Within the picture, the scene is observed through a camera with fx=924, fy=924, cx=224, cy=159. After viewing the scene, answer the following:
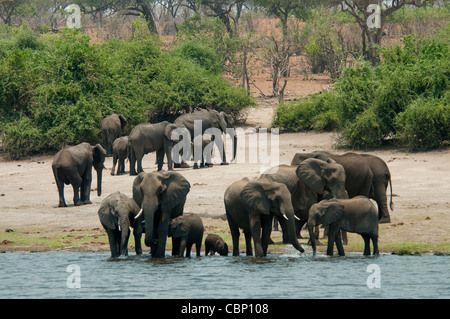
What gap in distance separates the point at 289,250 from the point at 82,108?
14729mm

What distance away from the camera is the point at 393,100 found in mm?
26484

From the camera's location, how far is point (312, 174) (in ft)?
52.7

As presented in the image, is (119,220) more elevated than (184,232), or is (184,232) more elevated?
(119,220)

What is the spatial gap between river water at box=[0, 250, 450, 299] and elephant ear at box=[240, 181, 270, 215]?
89 centimetres

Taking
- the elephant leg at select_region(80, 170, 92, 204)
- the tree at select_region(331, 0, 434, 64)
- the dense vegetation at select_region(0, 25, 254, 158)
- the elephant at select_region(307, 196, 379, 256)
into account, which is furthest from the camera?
the tree at select_region(331, 0, 434, 64)

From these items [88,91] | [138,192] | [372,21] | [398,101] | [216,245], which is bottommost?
[216,245]

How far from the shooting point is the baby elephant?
15.6 meters

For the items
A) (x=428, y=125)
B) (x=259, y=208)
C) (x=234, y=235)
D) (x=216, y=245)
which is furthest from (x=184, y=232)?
(x=428, y=125)

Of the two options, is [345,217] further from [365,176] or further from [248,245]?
[365,176]

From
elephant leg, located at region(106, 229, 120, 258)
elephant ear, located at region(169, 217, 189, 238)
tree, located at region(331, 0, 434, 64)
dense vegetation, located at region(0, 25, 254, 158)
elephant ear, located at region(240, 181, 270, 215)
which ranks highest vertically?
tree, located at region(331, 0, 434, 64)

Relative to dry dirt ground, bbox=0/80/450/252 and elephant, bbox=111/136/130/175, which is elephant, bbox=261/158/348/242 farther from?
elephant, bbox=111/136/130/175

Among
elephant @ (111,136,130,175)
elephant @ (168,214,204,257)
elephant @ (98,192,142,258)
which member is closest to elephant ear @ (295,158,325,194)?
elephant @ (168,214,204,257)

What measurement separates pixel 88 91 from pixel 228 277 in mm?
16877
